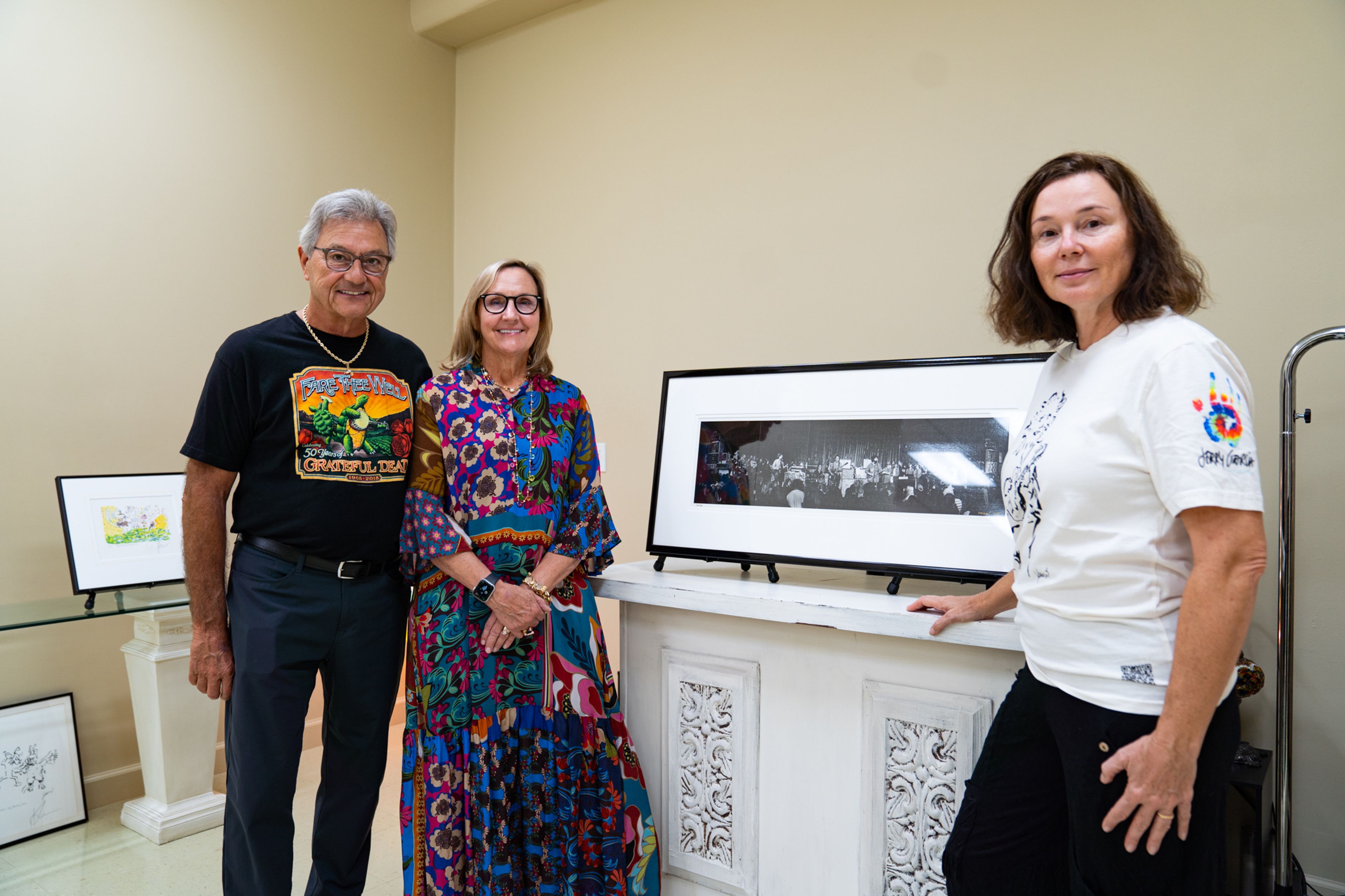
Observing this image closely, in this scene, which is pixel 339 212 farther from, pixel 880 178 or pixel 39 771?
pixel 39 771

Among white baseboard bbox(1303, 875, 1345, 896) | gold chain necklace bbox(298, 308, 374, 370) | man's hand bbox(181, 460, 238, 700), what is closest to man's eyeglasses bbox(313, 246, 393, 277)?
gold chain necklace bbox(298, 308, 374, 370)

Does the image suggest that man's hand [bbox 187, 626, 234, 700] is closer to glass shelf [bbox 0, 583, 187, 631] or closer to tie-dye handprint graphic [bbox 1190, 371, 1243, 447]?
glass shelf [bbox 0, 583, 187, 631]

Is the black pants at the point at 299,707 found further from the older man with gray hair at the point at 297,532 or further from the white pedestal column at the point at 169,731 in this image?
the white pedestal column at the point at 169,731

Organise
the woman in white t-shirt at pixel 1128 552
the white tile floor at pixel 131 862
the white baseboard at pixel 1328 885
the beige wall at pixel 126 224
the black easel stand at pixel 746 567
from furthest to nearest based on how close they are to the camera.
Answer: the beige wall at pixel 126 224 < the white tile floor at pixel 131 862 < the white baseboard at pixel 1328 885 < the black easel stand at pixel 746 567 < the woman in white t-shirt at pixel 1128 552

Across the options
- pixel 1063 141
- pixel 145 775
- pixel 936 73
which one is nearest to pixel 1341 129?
pixel 1063 141

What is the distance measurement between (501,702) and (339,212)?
1099 mm

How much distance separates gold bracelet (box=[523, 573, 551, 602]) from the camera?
173 centimetres

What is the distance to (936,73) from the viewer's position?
2600 millimetres

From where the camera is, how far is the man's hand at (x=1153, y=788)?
39.6 inches

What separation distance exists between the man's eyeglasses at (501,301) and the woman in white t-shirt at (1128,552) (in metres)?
1.02

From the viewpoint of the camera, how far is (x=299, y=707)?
176 cm

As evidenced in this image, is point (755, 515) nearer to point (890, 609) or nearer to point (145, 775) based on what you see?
point (890, 609)

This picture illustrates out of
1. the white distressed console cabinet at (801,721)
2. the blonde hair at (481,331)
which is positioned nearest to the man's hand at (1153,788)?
the white distressed console cabinet at (801,721)

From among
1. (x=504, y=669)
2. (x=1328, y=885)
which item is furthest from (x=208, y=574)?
(x=1328, y=885)
